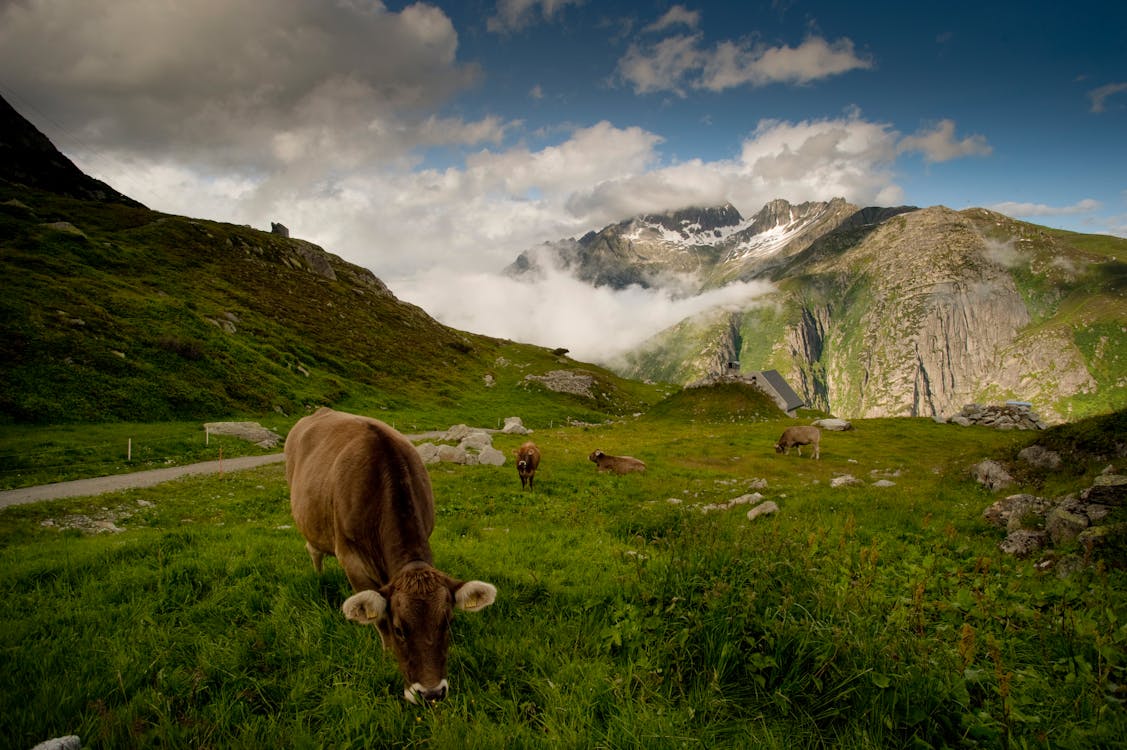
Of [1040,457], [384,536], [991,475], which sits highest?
[384,536]

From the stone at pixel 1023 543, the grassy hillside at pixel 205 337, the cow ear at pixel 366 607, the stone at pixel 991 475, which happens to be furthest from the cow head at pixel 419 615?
the grassy hillside at pixel 205 337

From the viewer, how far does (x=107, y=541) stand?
10.9 metres

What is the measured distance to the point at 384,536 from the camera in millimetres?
6145

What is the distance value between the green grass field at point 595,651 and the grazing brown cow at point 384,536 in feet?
1.55

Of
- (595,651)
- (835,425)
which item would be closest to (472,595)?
(595,651)

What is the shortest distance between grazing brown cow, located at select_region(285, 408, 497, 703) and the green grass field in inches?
18.6

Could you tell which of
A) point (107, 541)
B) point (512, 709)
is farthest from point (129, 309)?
point (512, 709)

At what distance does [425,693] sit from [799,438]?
3708 centimetres

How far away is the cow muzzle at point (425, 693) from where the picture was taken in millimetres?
4578

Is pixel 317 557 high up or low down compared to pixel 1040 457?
down

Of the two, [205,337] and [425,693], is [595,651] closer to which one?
[425,693]

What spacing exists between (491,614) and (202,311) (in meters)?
68.9

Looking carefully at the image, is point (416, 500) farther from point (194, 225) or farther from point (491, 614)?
point (194, 225)

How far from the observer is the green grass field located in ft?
12.8
